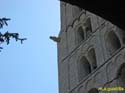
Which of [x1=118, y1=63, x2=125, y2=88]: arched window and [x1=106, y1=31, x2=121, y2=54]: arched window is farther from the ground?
[x1=106, y1=31, x2=121, y2=54]: arched window

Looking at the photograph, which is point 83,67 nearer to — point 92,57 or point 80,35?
point 92,57

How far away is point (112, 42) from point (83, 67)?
2.13 metres

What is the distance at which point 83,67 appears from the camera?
21172mm

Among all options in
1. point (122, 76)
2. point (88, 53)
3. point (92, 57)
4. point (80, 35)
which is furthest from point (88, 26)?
point (122, 76)

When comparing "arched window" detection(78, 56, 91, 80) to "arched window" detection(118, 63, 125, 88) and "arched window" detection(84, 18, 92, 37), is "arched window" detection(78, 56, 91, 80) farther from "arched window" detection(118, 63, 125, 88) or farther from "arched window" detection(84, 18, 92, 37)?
"arched window" detection(118, 63, 125, 88)

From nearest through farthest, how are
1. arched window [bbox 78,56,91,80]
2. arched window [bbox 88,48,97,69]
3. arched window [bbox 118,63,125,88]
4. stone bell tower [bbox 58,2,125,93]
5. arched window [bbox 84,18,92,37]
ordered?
arched window [bbox 118,63,125,88] < stone bell tower [bbox 58,2,125,93] < arched window [bbox 88,48,97,69] < arched window [bbox 78,56,91,80] < arched window [bbox 84,18,92,37]

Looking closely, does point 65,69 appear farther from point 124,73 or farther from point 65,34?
point 124,73

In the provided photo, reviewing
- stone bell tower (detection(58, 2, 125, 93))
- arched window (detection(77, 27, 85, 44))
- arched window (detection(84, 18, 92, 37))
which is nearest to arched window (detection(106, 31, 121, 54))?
stone bell tower (detection(58, 2, 125, 93))

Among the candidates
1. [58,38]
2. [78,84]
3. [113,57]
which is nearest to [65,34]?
[58,38]

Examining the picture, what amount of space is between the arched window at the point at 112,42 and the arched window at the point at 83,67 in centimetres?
176

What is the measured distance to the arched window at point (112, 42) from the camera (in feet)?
63.5

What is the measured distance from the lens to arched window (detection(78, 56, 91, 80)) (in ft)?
67.9

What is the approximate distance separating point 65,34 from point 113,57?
663 centimetres

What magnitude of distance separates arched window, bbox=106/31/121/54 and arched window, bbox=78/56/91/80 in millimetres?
1763
